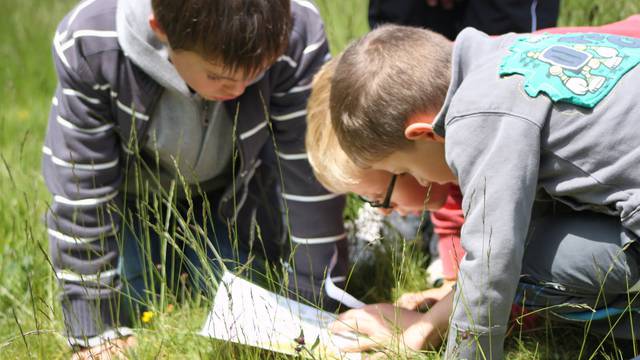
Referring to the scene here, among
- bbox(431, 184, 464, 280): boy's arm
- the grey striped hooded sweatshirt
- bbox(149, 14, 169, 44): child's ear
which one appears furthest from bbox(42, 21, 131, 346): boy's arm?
bbox(431, 184, 464, 280): boy's arm

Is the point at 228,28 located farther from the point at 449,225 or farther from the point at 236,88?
Result: the point at 449,225

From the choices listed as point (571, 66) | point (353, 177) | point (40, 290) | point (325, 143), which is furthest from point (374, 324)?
point (40, 290)

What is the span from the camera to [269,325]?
2.08m

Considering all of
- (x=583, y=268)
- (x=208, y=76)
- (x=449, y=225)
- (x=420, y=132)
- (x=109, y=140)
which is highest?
(x=208, y=76)

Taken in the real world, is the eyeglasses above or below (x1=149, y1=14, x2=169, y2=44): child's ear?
below

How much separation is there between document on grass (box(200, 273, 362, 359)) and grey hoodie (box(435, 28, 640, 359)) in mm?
366

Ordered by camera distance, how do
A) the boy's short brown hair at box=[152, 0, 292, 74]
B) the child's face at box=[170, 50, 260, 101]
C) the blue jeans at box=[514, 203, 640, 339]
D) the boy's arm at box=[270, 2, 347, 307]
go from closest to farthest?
1. the blue jeans at box=[514, 203, 640, 339]
2. the boy's short brown hair at box=[152, 0, 292, 74]
3. the child's face at box=[170, 50, 260, 101]
4. the boy's arm at box=[270, 2, 347, 307]

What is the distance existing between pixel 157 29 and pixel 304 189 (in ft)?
2.37

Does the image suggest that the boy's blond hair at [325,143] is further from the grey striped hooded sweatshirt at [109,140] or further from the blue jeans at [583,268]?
the blue jeans at [583,268]

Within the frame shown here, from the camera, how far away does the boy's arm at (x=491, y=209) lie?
1.64 m

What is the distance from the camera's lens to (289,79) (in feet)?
8.13

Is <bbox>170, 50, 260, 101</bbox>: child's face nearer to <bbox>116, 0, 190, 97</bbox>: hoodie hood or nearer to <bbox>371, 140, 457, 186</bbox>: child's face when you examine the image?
<bbox>116, 0, 190, 97</bbox>: hoodie hood

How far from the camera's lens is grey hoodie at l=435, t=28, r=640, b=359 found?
1.64 m

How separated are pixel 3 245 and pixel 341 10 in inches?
106
